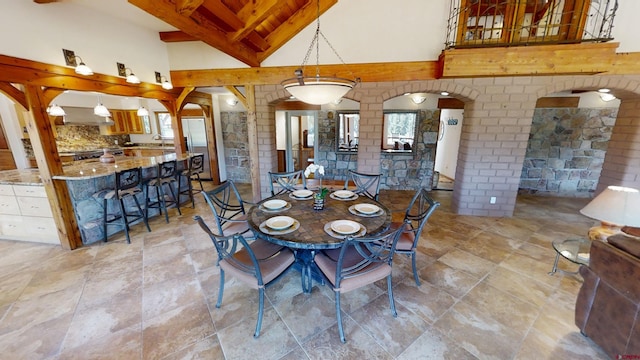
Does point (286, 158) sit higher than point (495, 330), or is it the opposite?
point (286, 158)

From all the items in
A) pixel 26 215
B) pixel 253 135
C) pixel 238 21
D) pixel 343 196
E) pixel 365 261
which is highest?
pixel 238 21

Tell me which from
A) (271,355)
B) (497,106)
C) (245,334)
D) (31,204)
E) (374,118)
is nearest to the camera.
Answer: (271,355)

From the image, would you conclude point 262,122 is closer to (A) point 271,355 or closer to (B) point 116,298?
(B) point 116,298

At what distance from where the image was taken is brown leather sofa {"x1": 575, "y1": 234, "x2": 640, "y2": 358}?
4.73 feet

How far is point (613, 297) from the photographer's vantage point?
155cm

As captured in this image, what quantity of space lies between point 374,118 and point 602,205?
9.15 feet

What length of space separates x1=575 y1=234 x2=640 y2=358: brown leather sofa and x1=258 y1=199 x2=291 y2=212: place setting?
2387 mm

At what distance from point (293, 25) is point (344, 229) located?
342cm

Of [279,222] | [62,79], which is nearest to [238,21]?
[62,79]

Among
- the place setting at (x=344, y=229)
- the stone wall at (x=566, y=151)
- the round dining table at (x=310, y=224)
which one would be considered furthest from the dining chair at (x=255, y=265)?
the stone wall at (x=566, y=151)

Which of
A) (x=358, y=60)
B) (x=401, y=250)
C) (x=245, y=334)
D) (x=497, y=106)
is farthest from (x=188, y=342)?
(x=497, y=106)

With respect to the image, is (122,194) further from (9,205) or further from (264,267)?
(264,267)

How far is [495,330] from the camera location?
1896mm

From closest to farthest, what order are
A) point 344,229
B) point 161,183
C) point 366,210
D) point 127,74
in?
point 344,229, point 366,210, point 127,74, point 161,183
